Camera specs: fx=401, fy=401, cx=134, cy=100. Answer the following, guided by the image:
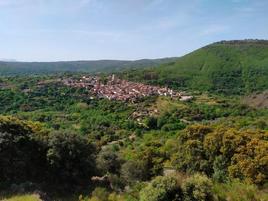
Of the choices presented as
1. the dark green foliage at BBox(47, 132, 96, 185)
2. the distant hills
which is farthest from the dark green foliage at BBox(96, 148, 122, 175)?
the distant hills

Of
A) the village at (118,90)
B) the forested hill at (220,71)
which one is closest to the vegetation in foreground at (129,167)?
the village at (118,90)

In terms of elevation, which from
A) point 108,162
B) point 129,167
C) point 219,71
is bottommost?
point 219,71

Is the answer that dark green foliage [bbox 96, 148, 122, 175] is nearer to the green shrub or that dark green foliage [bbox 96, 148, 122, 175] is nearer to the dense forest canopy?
the dense forest canopy

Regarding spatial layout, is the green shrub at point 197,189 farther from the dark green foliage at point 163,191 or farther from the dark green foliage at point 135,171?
the dark green foliage at point 135,171

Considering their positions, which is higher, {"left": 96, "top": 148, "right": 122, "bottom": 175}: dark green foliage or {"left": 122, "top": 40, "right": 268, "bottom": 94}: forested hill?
{"left": 96, "top": 148, "right": 122, "bottom": 175}: dark green foliage

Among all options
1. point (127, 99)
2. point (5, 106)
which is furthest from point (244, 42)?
point (5, 106)

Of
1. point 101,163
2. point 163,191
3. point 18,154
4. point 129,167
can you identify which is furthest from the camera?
point 129,167

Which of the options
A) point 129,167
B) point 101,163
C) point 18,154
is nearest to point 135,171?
point 129,167

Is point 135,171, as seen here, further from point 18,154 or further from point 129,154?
point 129,154
